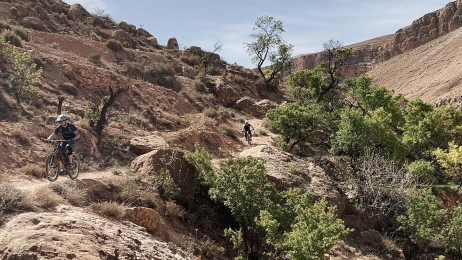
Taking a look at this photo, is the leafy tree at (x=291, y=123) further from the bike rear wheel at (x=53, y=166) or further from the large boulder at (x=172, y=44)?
the large boulder at (x=172, y=44)

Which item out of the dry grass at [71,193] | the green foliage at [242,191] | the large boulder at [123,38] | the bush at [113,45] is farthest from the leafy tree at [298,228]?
the large boulder at [123,38]

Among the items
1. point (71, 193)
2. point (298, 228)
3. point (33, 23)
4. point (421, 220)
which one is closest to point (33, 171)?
point (71, 193)

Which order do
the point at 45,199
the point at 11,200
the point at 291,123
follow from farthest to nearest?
the point at 291,123 < the point at 45,199 < the point at 11,200

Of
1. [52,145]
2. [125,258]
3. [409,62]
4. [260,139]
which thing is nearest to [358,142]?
[260,139]

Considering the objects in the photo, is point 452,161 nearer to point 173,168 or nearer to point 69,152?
point 173,168

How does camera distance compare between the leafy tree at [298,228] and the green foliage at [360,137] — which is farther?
the green foliage at [360,137]

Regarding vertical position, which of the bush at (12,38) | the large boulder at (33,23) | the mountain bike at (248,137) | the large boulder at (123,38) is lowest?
the mountain bike at (248,137)

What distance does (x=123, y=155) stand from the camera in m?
13.0

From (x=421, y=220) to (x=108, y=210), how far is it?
1116 cm

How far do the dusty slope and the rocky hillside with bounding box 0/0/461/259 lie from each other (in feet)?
95.2

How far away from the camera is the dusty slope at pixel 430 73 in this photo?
48300 mm

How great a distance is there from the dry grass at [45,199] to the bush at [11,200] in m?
0.27

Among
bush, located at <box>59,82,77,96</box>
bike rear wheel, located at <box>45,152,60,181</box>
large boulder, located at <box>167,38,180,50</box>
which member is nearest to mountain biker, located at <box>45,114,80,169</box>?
bike rear wheel, located at <box>45,152,60,181</box>

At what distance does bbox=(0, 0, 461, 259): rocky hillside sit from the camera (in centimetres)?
663
